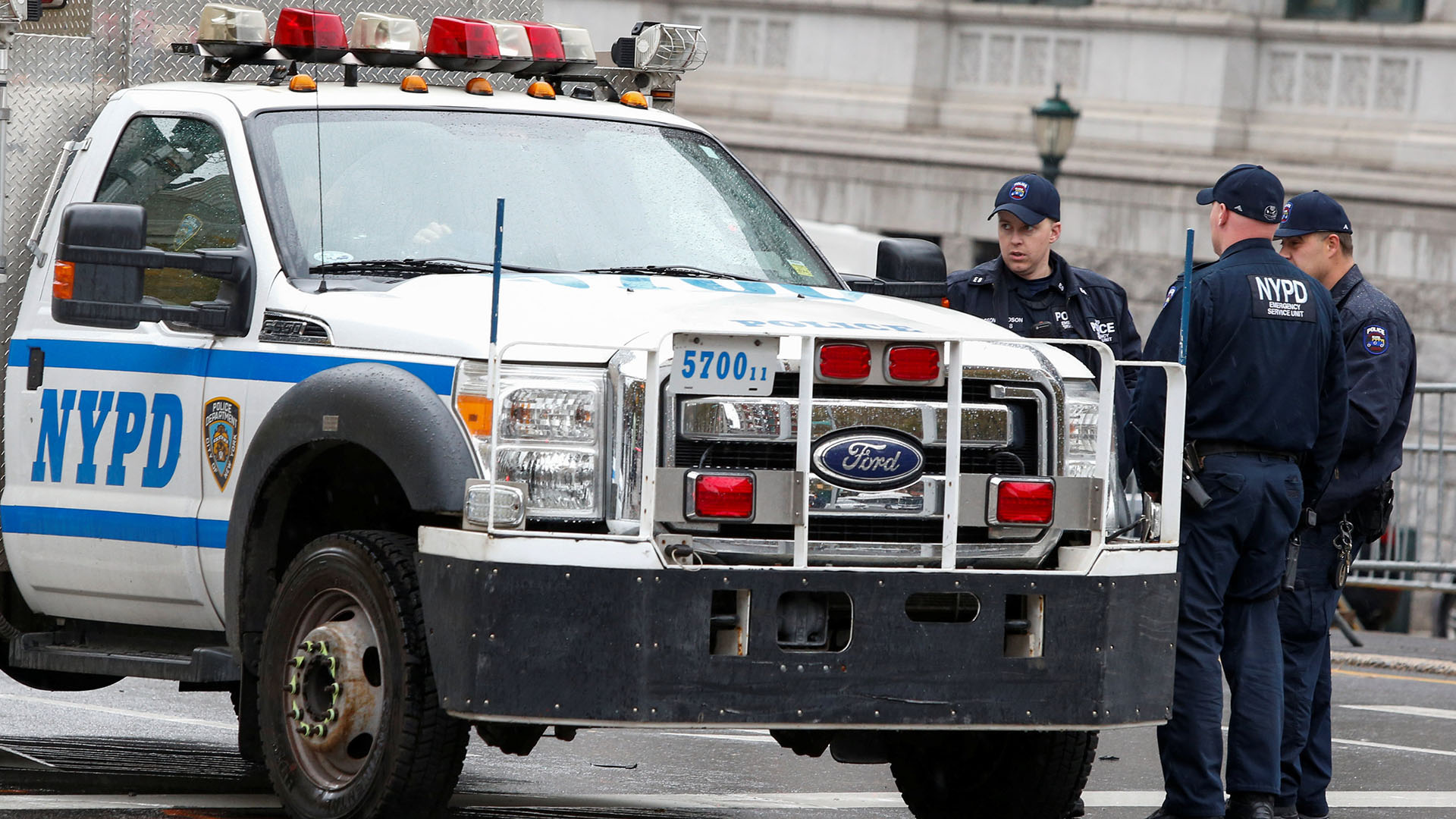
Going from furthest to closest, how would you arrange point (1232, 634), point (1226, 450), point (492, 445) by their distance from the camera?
point (1232, 634) < point (1226, 450) < point (492, 445)

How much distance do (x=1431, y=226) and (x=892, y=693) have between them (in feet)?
52.7

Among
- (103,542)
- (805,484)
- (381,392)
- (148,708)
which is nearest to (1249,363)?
(805,484)

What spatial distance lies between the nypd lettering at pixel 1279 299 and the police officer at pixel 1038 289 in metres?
1.32

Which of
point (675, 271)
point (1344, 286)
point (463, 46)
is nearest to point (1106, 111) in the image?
point (1344, 286)

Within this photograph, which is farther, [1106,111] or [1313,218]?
[1106,111]

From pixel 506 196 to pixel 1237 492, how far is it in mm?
2310

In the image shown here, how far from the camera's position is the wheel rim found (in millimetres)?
6594

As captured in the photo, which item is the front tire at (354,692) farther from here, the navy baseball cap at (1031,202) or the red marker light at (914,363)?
the navy baseball cap at (1031,202)

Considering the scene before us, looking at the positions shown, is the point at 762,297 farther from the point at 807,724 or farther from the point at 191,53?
the point at 191,53

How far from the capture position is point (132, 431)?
24.4 feet

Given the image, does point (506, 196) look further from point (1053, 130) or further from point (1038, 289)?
point (1053, 130)

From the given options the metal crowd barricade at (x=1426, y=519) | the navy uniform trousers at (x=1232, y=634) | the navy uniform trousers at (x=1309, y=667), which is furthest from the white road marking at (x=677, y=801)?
the metal crowd barricade at (x=1426, y=519)

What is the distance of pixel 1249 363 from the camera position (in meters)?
7.71

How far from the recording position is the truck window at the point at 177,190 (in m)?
7.41
